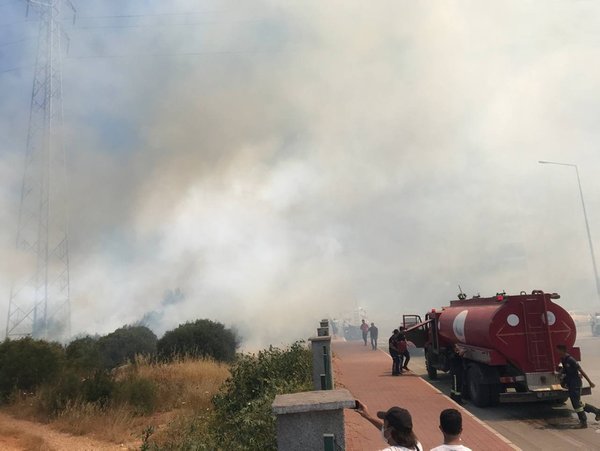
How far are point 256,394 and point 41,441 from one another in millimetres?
3783

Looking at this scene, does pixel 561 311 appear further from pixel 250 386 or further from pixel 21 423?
pixel 21 423

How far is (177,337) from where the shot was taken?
61.1 ft

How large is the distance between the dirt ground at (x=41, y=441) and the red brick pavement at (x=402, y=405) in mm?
4120

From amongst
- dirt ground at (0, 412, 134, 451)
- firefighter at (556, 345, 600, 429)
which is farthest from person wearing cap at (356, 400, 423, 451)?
firefighter at (556, 345, 600, 429)

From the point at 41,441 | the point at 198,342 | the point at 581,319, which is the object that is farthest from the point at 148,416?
the point at 581,319

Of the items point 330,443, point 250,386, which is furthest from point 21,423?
point 330,443

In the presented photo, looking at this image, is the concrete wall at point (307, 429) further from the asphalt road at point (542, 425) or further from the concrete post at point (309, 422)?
the asphalt road at point (542, 425)

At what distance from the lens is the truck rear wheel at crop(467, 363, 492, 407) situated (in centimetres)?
970

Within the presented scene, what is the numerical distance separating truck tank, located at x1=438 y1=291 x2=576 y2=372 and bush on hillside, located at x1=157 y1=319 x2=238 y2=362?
11.6 metres

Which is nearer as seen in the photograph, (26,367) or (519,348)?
(519,348)

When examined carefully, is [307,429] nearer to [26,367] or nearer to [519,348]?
[519,348]

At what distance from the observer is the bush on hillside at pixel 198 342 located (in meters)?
17.9

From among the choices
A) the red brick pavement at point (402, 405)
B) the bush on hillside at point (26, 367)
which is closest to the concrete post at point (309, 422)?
→ the red brick pavement at point (402, 405)

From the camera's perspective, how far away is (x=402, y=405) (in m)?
9.65
